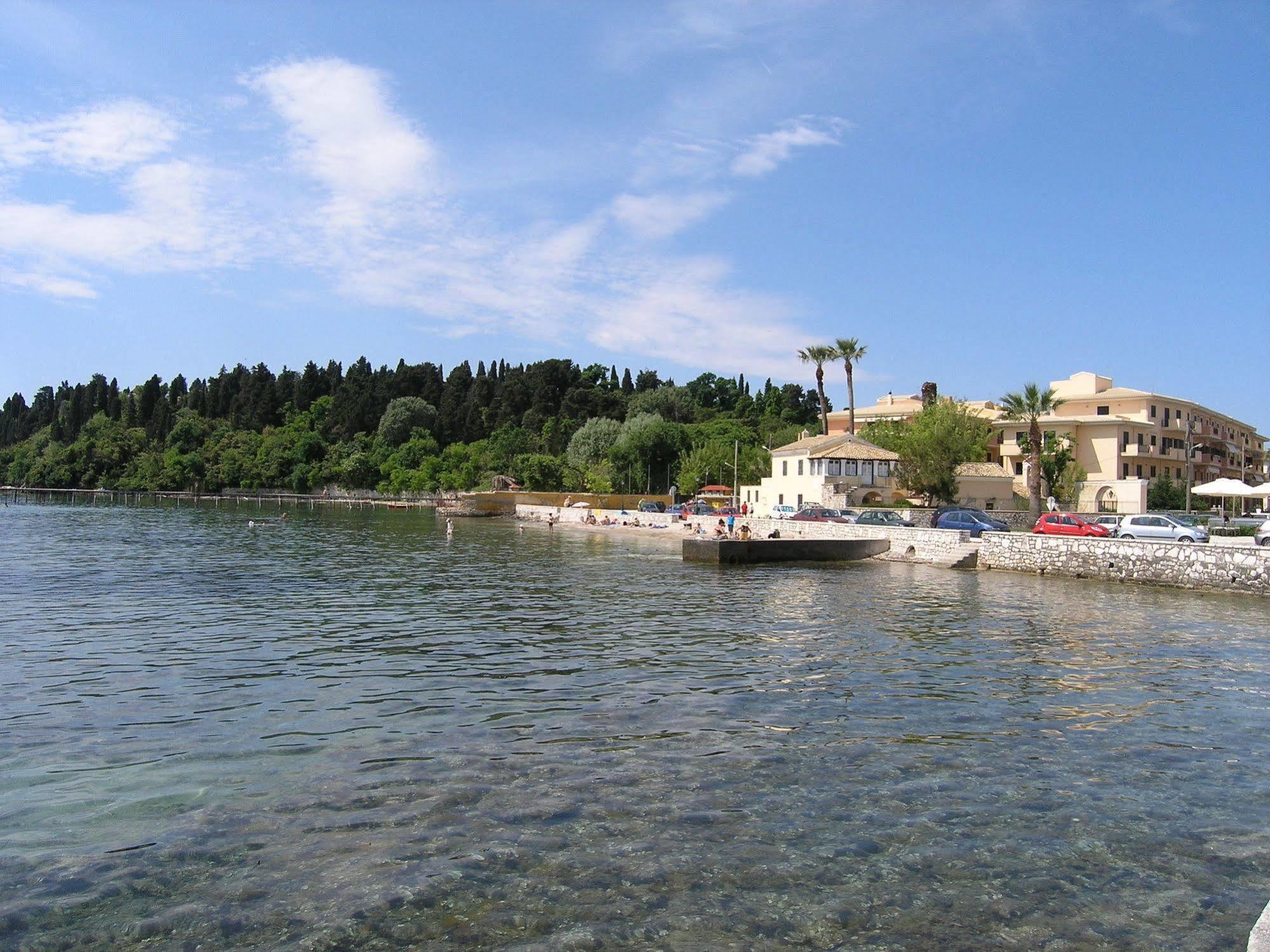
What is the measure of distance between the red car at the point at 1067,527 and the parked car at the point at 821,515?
1110 centimetres

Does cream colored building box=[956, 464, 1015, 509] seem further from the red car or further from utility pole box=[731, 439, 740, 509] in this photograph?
the red car

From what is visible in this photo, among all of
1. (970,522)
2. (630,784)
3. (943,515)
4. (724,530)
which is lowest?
(630,784)

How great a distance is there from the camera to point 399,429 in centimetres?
16112

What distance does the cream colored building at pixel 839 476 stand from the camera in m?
68.4

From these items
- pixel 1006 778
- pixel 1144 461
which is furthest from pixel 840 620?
pixel 1144 461

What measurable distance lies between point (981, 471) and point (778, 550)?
114 ft

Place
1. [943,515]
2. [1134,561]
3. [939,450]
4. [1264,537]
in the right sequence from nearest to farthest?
[1134,561]
[1264,537]
[943,515]
[939,450]

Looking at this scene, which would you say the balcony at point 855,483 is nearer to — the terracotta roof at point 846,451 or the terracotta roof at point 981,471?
→ the terracotta roof at point 846,451

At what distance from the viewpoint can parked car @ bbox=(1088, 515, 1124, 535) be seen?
43.6 m

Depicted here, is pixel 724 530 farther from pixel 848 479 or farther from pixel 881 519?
pixel 848 479

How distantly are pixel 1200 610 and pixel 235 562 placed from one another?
39.7 m

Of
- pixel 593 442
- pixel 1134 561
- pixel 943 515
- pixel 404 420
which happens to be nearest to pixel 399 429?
pixel 404 420

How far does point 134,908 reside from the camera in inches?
295

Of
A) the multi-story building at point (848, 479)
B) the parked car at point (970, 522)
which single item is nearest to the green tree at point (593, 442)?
the multi-story building at point (848, 479)
